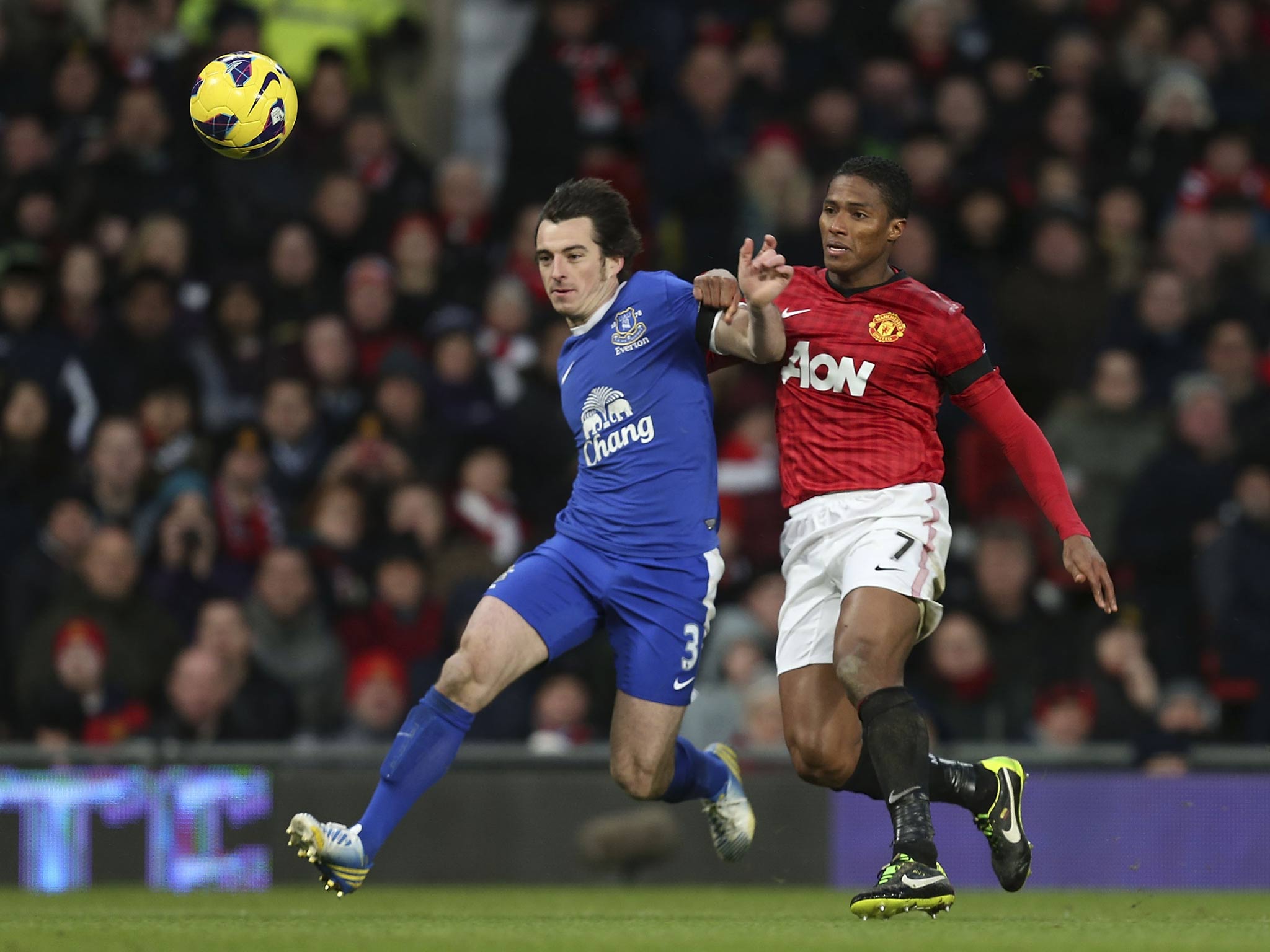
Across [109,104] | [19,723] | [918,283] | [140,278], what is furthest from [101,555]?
[918,283]

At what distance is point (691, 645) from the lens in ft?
21.9

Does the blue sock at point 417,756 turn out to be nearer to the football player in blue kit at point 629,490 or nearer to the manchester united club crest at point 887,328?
the football player in blue kit at point 629,490

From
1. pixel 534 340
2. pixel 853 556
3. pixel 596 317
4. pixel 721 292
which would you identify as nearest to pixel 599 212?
pixel 596 317

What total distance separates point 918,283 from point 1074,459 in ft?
13.6

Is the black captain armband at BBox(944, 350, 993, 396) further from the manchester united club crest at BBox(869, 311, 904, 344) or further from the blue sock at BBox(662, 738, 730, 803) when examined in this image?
the blue sock at BBox(662, 738, 730, 803)

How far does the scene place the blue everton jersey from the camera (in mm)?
6617

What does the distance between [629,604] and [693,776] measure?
757 millimetres

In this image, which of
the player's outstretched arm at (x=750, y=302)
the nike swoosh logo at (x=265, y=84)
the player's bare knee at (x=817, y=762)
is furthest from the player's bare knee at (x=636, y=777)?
the nike swoosh logo at (x=265, y=84)

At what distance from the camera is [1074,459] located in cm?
1051

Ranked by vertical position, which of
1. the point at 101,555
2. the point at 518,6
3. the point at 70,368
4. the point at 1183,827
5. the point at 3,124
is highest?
the point at 518,6

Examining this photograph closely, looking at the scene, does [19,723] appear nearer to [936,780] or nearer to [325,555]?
[325,555]

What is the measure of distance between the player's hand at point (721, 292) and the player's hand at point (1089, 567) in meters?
1.24

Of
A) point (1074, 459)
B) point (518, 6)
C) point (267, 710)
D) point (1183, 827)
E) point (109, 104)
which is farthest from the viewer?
point (518, 6)

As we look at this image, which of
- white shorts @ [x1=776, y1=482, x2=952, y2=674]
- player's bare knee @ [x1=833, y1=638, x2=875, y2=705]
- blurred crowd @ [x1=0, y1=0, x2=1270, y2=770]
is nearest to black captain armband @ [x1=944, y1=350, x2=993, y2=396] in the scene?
white shorts @ [x1=776, y1=482, x2=952, y2=674]
